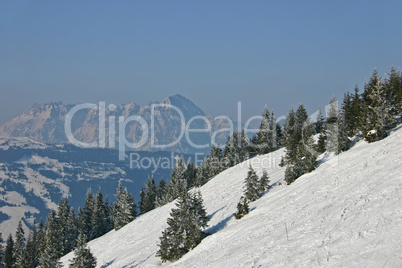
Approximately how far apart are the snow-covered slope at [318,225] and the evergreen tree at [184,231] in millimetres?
1523

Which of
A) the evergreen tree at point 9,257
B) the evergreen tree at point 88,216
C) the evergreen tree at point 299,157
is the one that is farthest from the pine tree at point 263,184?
the evergreen tree at point 9,257

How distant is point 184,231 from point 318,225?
661 inches

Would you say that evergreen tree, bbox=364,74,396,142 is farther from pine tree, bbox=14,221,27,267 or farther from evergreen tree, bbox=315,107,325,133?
pine tree, bbox=14,221,27,267

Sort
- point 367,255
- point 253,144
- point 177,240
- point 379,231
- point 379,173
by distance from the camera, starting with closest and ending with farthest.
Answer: point 367,255 → point 379,231 → point 379,173 → point 177,240 → point 253,144

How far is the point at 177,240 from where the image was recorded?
38875 millimetres

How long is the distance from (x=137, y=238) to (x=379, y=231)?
132ft

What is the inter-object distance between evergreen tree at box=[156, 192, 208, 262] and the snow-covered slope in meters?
1.52

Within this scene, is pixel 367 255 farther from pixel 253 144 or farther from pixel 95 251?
pixel 253 144

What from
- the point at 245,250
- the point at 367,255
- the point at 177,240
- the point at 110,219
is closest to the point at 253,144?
the point at 110,219

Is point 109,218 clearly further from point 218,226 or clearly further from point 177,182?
point 218,226

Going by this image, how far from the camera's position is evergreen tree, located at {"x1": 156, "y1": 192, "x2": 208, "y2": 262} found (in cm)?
3839

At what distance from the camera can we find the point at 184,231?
4003 centimetres

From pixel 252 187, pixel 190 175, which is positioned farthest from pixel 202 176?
pixel 252 187

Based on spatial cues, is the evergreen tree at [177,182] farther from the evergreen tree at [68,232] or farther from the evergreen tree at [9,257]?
the evergreen tree at [9,257]
